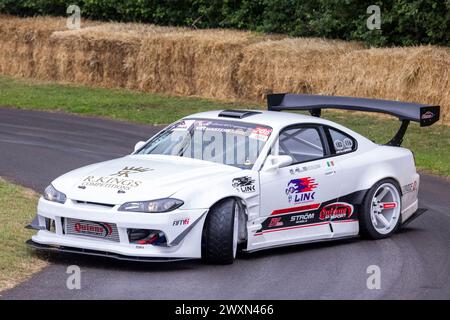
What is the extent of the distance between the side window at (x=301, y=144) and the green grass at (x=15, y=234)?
9.25 feet

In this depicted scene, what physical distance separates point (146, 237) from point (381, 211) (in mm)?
3190

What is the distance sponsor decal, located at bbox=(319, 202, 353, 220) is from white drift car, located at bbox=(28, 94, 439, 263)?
11 millimetres

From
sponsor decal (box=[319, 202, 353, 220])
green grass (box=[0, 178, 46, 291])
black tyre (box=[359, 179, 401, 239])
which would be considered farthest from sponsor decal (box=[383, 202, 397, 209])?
green grass (box=[0, 178, 46, 291])

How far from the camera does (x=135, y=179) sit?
10.7 metres

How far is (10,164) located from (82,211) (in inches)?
273

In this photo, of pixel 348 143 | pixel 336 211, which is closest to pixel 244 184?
pixel 336 211

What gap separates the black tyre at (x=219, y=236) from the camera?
412 inches

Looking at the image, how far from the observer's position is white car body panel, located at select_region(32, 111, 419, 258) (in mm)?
10289

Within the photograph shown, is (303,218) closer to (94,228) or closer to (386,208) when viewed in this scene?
(386,208)

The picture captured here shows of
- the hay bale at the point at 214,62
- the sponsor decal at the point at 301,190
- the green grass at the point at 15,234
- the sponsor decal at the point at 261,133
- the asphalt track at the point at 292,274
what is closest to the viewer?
the asphalt track at the point at 292,274

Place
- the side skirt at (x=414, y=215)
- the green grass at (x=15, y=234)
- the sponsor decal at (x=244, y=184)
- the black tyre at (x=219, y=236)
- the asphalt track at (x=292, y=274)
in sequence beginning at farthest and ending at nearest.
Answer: the side skirt at (x=414, y=215)
the sponsor decal at (x=244, y=184)
the black tyre at (x=219, y=236)
the green grass at (x=15, y=234)
the asphalt track at (x=292, y=274)

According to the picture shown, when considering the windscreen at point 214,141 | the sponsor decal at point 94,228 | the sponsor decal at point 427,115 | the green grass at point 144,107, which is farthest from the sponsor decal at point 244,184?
the green grass at point 144,107

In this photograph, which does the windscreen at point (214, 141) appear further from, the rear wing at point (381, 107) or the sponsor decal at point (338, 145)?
the rear wing at point (381, 107)
